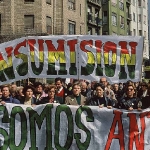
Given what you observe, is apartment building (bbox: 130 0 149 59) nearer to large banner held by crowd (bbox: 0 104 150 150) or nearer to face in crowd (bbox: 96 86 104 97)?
face in crowd (bbox: 96 86 104 97)

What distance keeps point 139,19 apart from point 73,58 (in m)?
55.0

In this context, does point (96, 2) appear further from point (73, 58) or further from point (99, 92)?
point (99, 92)

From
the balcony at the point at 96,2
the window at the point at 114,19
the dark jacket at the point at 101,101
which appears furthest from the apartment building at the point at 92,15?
the dark jacket at the point at 101,101

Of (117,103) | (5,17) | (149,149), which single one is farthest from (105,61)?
(5,17)

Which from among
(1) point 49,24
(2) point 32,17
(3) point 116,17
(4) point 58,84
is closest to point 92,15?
(3) point 116,17

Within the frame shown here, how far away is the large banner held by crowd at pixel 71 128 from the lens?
23.9 feet

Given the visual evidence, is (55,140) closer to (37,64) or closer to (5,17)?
(37,64)

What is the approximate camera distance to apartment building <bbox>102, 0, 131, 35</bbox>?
49.6 metres

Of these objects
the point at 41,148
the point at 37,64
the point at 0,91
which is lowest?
the point at 41,148

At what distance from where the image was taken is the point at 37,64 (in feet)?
29.6

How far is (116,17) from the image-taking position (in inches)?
2045

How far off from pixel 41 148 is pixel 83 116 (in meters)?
0.97

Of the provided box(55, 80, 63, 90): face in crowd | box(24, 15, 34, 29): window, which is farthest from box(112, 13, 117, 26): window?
box(55, 80, 63, 90): face in crowd

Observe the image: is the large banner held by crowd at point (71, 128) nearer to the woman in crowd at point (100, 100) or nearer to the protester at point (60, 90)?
the woman in crowd at point (100, 100)
